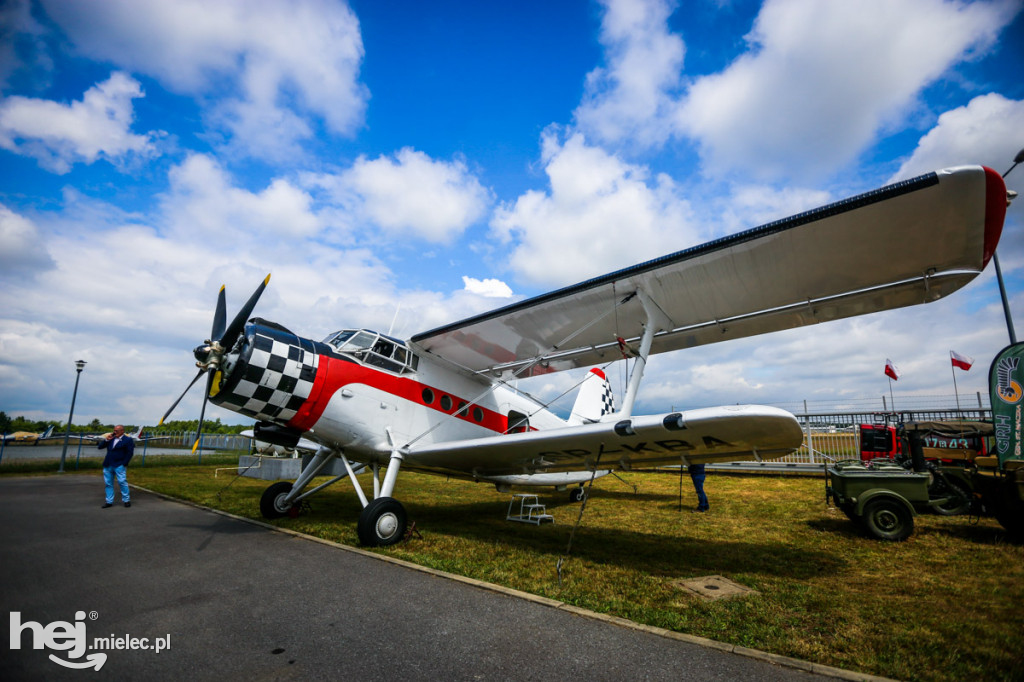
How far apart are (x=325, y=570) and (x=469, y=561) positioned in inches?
62.4

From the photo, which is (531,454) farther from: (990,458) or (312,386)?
(990,458)

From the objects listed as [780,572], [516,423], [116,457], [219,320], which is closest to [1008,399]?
[780,572]

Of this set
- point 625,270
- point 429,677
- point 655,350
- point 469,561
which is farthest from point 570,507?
point 429,677

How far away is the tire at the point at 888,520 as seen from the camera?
5.83 metres

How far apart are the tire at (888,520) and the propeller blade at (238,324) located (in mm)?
9277

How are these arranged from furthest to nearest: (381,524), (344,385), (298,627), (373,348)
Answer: (373,348), (344,385), (381,524), (298,627)

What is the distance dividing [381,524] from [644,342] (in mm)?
4560

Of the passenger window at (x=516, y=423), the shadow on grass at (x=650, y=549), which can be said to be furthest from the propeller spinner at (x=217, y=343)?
the passenger window at (x=516, y=423)

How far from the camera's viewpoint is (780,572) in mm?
4578

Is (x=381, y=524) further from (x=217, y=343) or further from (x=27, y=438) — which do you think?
(x=27, y=438)

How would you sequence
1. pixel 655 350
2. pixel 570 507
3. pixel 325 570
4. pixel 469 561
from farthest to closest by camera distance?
pixel 570 507, pixel 655 350, pixel 469 561, pixel 325 570

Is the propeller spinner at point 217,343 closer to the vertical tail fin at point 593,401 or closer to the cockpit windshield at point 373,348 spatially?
the cockpit windshield at point 373,348

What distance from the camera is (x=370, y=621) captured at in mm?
3318

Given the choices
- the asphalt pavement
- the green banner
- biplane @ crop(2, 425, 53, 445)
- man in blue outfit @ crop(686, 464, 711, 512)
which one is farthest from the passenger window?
biplane @ crop(2, 425, 53, 445)
